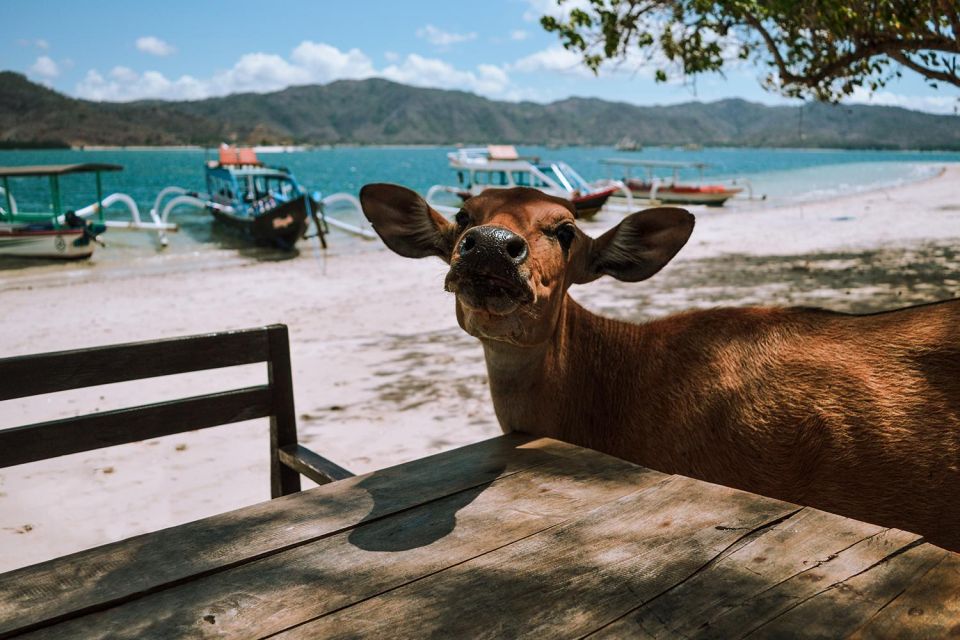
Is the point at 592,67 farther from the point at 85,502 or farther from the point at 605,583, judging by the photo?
the point at 605,583

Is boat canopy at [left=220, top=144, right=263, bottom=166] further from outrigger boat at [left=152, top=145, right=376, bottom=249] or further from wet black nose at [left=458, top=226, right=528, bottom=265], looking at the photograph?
wet black nose at [left=458, top=226, right=528, bottom=265]

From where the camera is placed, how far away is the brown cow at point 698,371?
2436 mm

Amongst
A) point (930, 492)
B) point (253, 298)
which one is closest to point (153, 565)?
point (930, 492)

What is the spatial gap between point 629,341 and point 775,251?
49.7 feet

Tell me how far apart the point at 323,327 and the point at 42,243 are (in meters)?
14.2

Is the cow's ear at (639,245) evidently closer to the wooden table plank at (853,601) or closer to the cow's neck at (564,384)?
the cow's neck at (564,384)

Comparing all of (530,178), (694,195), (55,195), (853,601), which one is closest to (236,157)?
(55,195)

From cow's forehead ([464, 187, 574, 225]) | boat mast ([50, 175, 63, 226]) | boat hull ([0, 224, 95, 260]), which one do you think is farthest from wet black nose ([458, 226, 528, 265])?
boat mast ([50, 175, 63, 226])

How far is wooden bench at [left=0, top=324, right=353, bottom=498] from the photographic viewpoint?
2.74 m

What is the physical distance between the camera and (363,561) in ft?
5.71

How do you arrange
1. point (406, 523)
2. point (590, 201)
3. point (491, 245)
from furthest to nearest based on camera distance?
point (590, 201), point (491, 245), point (406, 523)

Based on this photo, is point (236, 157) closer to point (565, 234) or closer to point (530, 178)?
point (530, 178)

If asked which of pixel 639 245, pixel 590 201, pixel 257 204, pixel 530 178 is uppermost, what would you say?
pixel 530 178

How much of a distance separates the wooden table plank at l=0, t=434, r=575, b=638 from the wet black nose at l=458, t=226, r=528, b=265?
0.67m
